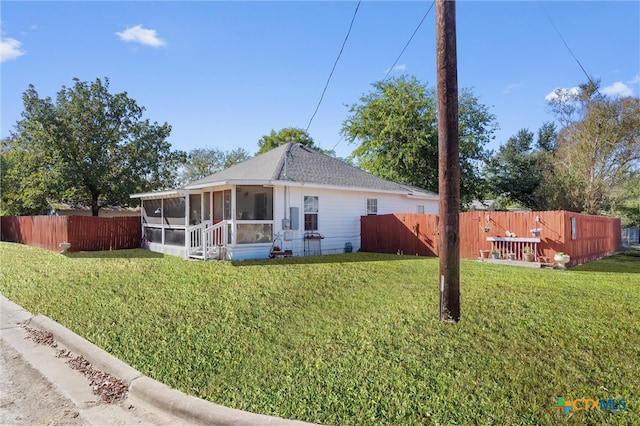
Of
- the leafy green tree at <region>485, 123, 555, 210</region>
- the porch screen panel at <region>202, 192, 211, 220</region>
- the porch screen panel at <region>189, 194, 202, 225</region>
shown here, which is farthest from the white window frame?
the leafy green tree at <region>485, 123, 555, 210</region>

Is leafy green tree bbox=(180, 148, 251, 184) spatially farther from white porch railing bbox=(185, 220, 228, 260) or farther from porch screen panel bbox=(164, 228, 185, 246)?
white porch railing bbox=(185, 220, 228, 260)

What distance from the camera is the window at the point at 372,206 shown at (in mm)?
15750

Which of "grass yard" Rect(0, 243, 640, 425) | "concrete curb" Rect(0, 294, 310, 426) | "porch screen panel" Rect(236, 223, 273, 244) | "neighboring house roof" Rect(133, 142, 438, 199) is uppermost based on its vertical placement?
"neighboring house roof" Rect(133, 142, 438, 199)

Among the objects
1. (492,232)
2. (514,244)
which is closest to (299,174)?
(492,232)

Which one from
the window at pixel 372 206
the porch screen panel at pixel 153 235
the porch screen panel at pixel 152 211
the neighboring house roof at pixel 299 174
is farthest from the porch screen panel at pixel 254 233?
the porch screen panel at pixel 152 211

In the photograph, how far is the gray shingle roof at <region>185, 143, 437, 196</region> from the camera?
13188 millimetres

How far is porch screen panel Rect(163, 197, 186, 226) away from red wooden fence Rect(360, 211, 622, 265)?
721cm

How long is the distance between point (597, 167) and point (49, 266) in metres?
29.5

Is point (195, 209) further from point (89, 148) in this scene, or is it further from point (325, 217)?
point (89, 148)

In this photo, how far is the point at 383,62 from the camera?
12219 mm

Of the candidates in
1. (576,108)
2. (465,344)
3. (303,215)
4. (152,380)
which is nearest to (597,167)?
(576,108)

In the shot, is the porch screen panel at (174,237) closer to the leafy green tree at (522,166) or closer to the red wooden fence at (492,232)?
the red wooden fence at (492,232)

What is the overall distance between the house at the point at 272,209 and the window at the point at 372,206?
0.04 m

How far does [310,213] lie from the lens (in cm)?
1347
